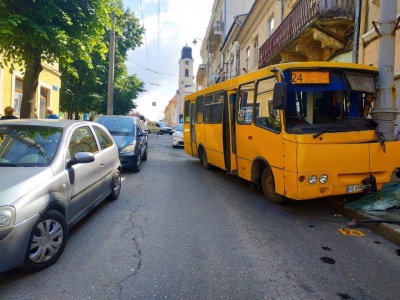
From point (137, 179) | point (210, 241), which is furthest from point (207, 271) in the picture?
point (137, 179)

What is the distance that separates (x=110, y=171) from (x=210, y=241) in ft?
8.14

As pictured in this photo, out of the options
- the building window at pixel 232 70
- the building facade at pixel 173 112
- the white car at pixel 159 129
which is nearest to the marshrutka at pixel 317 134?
the building window at pixel 232 70

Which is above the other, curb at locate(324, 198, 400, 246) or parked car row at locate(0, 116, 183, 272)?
parked car row at locate(0, 116, 183, 272)

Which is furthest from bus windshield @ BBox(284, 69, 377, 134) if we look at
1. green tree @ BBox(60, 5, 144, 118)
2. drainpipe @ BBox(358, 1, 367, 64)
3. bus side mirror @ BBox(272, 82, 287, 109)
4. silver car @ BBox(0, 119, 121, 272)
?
green tree @ BBox(60, 5, 144, 118)

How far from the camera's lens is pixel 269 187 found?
240 inches

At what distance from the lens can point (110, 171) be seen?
568 centimetres

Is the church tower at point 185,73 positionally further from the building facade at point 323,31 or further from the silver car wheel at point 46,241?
the silver car wheel at point 46,241

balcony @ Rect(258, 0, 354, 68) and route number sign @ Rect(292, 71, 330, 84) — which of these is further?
balcony @ Rect(258, 0, 354, 68)

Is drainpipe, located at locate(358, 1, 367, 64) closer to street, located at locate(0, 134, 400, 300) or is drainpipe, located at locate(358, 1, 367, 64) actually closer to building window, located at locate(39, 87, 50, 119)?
street, located at locate(0, 134, 400, 300)

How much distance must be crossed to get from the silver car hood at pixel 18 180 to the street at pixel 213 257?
839 mm

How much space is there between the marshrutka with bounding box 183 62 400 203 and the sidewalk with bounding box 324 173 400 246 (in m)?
0.42

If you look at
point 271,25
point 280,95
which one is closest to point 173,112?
point 271,25

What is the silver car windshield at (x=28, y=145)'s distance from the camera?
375cm

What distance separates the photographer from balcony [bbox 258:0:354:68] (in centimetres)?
1038
